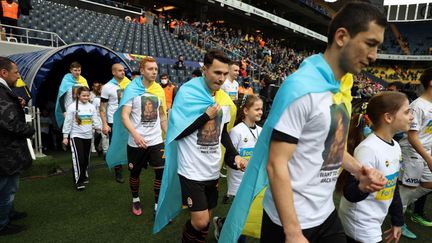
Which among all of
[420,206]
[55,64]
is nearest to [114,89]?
[55,64]

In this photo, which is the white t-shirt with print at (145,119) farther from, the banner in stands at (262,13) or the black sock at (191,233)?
the banner in stands at (262,13)

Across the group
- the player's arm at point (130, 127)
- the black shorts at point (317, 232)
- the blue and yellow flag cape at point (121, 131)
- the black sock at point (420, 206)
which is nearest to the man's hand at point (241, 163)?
the black shorts at point (317, 232)

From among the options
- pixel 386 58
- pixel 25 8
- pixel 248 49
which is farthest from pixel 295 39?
pixel 25 8

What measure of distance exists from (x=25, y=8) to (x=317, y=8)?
114 feet

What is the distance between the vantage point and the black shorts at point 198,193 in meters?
2.57

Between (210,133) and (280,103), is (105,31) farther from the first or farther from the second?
(280,103)

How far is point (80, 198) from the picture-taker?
4.63 meters

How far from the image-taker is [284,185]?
1.31 m

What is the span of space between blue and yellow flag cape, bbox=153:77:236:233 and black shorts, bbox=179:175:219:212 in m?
0.21

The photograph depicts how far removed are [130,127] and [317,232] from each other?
263 centimetres

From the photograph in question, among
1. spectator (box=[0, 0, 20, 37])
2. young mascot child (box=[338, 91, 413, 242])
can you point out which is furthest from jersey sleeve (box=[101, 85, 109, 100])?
spectator (box=[0, 0, 20, 37])

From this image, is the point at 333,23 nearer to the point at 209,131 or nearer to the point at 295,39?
the point at 209,131

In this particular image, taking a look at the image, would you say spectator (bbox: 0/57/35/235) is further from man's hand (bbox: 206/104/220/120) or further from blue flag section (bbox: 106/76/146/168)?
man's hand (bbox: 206/104/220/120)

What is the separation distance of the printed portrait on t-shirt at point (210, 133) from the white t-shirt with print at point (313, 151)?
115cm
